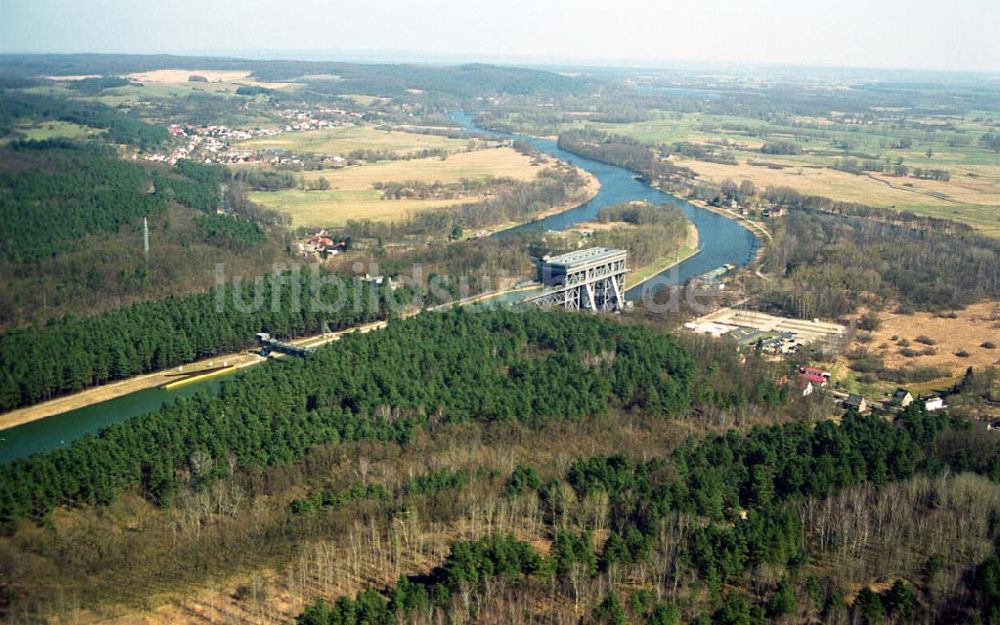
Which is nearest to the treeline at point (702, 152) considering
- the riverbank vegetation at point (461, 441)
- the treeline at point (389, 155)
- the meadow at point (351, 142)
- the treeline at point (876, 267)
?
the meadow at point (351, 142)

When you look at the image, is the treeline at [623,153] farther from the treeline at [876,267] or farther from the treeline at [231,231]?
the treeline at [231,231]

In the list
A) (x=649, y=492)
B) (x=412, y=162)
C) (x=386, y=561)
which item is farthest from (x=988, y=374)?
(x=412, y=162)

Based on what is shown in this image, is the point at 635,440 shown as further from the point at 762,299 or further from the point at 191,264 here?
the point at 191,264

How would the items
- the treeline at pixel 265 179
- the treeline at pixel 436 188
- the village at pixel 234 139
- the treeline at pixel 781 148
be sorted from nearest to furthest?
the treeline at pixel 436 188 → the treeline at pixel 265 179 → the village at pixel 234 139 → the treeline at pixel 781 148

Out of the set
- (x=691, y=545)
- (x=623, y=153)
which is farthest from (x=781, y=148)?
(x=691, y=545)

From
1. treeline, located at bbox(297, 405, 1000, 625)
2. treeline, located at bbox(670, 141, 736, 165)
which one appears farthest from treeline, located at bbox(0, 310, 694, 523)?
treeline, located at bbox(670, 141, 736, 165)

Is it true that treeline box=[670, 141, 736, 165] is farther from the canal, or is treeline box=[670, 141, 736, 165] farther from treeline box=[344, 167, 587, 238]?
treeline box=[344, 167, 587, 238]

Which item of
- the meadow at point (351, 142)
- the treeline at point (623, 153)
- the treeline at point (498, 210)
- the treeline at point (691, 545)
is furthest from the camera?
the meadow at point (351, 142)
